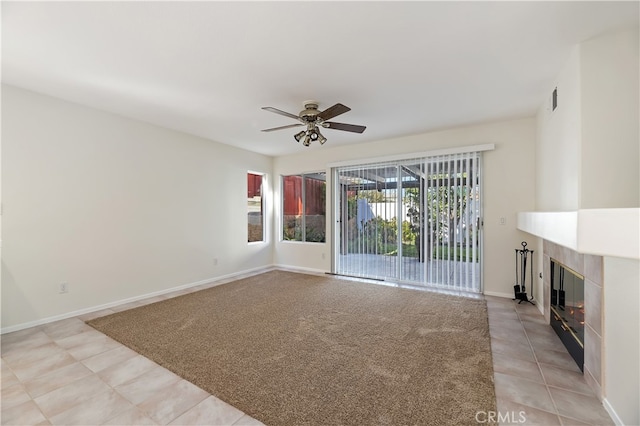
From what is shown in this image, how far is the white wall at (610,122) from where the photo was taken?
1997 millimetres

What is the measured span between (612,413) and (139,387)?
3.06 meters

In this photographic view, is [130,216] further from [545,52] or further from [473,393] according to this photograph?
[545,52]

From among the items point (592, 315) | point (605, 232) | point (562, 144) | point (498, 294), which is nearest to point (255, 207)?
point (498, 294)

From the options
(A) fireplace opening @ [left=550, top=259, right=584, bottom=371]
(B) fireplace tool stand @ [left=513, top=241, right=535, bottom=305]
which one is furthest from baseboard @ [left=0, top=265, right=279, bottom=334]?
(A) fireplace opening @ [left=550, top=259, right=584, bottom=371]

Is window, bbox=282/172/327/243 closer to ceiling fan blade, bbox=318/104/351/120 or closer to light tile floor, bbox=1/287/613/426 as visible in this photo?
ceiling fan blade, bbox=318/104/351/120

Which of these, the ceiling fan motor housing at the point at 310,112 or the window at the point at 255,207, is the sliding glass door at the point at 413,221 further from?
the ceiling fan motor housing at the point at 310,112

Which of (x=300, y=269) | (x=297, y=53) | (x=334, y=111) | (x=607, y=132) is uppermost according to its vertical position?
(x=297, y=53)

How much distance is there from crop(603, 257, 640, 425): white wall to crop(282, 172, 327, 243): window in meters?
4.56

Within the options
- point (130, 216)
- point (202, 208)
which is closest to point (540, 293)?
point (202, 208)

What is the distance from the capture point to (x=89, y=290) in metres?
3.54

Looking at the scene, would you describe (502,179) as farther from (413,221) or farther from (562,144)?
(562,144)

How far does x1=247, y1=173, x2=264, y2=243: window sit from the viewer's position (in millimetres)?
6000

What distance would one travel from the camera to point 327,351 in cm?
251

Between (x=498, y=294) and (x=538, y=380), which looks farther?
(x=498, y=294)
